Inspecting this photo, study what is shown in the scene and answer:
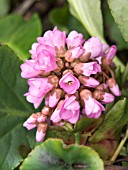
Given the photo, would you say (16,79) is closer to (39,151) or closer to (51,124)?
(51,124)

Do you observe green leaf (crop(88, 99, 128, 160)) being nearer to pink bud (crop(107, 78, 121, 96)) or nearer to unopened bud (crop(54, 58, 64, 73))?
pink bud (crop(107, 78, 121, 96))

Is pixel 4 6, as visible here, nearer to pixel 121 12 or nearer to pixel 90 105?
pixel 121 12

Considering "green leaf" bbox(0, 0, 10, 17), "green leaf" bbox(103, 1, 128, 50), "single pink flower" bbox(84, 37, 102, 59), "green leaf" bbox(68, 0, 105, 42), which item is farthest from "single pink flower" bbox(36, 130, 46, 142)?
"green leaf" bbox(0, 0, 10, 17)

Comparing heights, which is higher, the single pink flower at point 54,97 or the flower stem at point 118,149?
the single pink flower at point 54,97

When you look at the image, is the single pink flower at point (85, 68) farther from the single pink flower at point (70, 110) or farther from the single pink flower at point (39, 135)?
the single pink flower at point (39, 135)

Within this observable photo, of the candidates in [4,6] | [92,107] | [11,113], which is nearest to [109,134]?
[92,107]

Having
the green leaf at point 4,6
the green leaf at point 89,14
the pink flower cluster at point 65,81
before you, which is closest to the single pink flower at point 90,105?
the pink flower cluster at point 65,81
